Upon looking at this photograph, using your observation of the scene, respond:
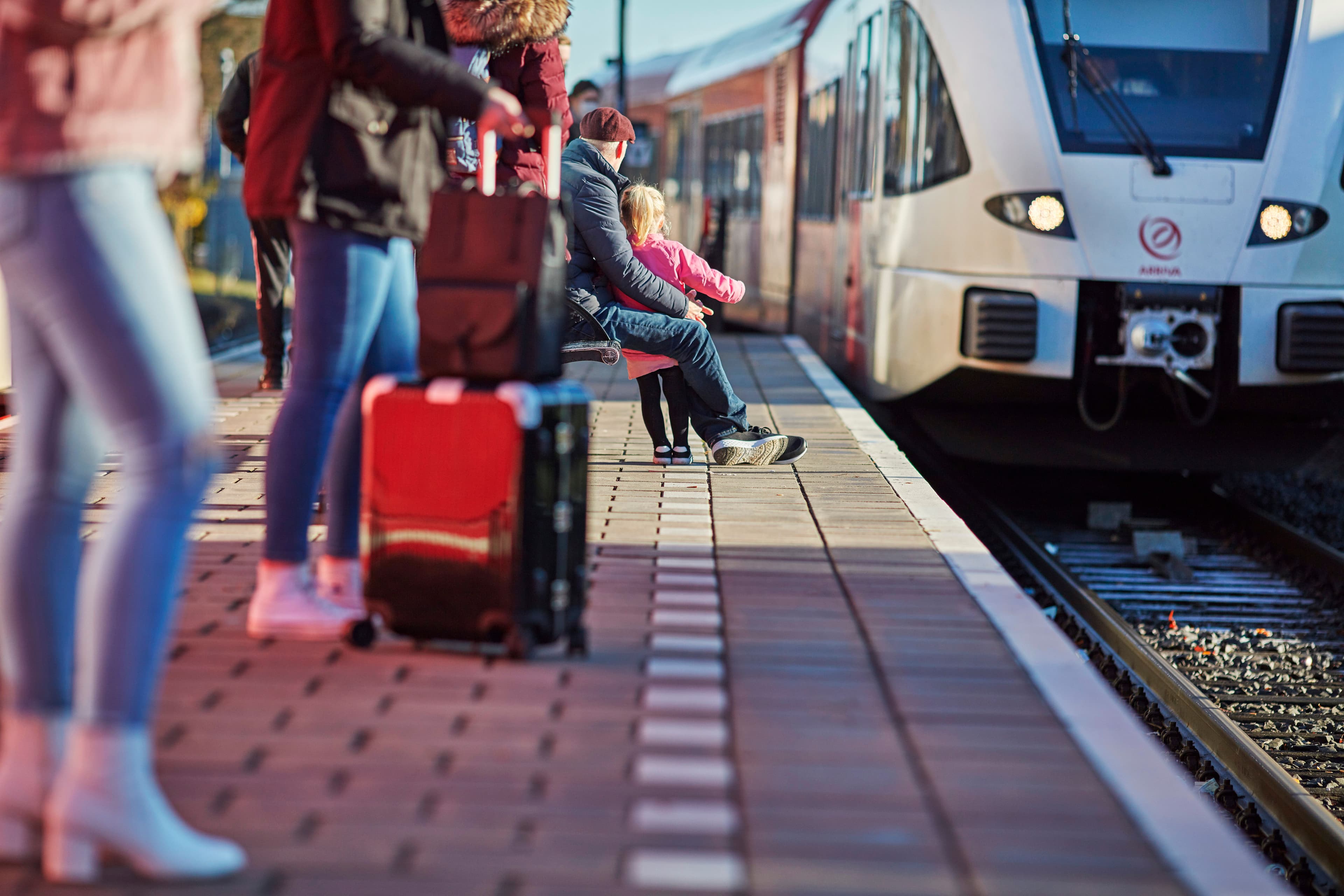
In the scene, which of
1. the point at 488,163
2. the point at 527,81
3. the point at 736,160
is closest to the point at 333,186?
the point at 488,163

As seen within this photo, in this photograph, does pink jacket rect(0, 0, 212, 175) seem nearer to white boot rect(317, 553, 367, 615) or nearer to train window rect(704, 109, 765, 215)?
white boot rect(317, 553, 367, 615)

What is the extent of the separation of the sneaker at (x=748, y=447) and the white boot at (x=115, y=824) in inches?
172

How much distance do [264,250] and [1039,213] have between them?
373 centimetres

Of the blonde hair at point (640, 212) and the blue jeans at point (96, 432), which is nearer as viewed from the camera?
the blue jeans at point (96, 432)

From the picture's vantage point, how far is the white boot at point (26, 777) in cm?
253

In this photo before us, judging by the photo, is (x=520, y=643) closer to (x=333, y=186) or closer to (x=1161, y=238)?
(x=333, y=186)

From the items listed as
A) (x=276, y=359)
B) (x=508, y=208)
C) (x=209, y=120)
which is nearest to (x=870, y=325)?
(x=276, y=359)

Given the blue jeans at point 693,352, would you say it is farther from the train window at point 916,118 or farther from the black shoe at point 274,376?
the black shoe at point 274,376

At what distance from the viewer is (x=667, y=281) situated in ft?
22.1

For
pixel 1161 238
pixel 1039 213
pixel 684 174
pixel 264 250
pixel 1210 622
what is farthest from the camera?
pixel 684 174

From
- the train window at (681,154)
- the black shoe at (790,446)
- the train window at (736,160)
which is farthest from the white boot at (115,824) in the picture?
the train window at (681,154)

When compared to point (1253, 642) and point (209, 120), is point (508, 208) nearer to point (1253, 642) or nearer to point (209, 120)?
point (1253, 642)

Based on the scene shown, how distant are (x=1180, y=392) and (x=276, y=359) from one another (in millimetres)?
4591

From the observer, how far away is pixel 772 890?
8.00 ft
